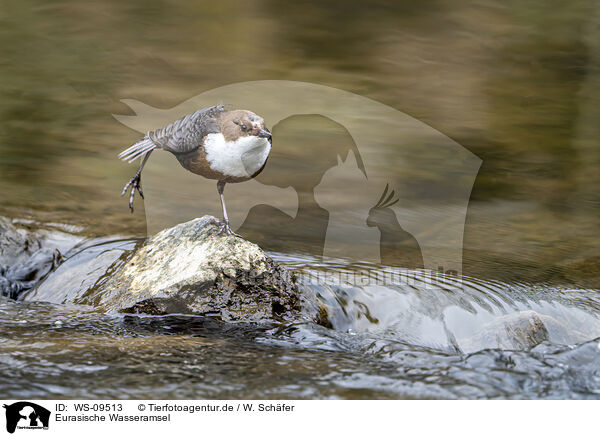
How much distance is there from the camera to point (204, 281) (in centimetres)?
257

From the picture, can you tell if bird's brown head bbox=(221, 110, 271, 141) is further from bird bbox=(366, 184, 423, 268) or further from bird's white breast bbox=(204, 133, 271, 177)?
bird bbox=(366, 184, 423, 268)

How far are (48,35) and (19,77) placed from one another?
2.09 feet

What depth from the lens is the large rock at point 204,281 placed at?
8.49 feet

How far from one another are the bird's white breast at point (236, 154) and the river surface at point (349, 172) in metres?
0.70

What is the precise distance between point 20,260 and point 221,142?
1921 mm

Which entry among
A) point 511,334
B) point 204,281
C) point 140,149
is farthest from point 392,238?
point 140,149

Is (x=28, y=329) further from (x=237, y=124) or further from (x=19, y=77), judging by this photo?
(x=19, y=77)

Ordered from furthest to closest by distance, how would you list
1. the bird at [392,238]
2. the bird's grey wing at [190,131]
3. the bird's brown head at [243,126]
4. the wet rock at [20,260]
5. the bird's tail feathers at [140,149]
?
the bird at [392,238] → the wet rock at [20,260] → the bird's tail feathers at [140,149] → the bird's grey wing at [190,131] → the bird's brown head at [243,126]

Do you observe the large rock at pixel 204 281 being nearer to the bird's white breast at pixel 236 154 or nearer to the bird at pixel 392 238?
the bird's white breast at pixel 236 154
